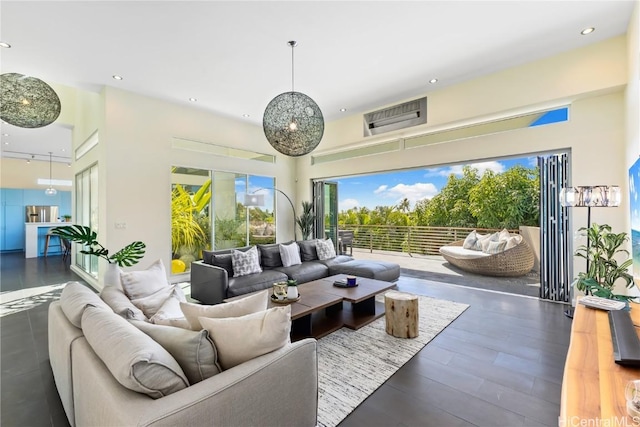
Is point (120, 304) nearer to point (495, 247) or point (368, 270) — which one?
point (368, 270)

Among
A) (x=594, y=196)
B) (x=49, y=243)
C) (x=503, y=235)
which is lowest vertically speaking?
(x=49, y=243)

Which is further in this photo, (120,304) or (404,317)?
(404,317)

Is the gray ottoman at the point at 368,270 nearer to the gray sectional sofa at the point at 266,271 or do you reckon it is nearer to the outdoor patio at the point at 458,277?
the gray sectional sofa at the point at 266,271

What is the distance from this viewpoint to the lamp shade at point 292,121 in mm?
3451

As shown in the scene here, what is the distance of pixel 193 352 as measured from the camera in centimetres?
138

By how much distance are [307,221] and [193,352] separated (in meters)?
6.38

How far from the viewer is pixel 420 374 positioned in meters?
2.48

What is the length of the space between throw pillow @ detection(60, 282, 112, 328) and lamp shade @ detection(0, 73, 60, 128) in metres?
2.92

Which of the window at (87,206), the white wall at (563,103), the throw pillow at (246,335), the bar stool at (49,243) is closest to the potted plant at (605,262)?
the white wall at (563,103)

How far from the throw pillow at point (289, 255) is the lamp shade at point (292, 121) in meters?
2.29

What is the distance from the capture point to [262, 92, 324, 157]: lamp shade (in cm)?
345

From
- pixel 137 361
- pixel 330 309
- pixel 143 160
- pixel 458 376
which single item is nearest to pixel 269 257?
pixel 330 309

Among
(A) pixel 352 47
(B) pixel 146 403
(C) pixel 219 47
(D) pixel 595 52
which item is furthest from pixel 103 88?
(D) pixel 595 52

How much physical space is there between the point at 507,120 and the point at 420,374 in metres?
4.40
